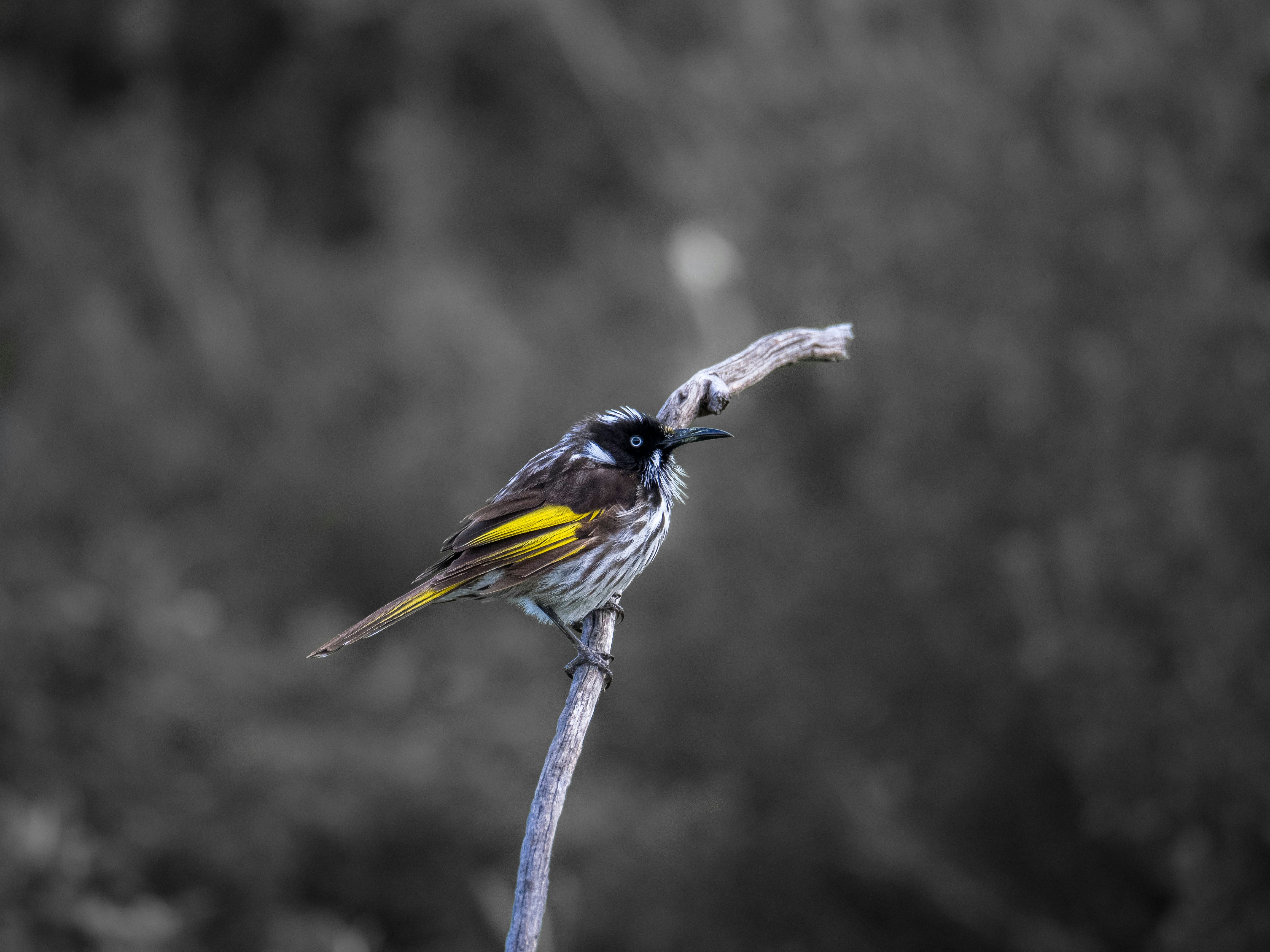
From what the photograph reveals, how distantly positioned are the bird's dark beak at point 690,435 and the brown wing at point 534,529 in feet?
1.48

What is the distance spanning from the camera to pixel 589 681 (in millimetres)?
3215

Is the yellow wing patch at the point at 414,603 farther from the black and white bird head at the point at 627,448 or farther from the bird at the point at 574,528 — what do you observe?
the black and white bird head at the point at 627,448

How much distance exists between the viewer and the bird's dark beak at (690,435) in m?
3.70

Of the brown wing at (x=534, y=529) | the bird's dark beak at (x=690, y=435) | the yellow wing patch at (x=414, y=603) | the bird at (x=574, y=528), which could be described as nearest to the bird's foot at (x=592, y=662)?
the bird at (x=574, y=528)

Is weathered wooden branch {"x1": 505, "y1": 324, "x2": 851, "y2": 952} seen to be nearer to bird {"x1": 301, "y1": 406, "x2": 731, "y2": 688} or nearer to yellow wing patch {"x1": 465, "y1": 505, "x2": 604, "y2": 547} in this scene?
bird {"x1": 301, "y1": 406, "x2": 731, "y2": 688}

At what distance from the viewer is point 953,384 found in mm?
7656

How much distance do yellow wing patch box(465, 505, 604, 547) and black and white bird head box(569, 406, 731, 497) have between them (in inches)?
9.0

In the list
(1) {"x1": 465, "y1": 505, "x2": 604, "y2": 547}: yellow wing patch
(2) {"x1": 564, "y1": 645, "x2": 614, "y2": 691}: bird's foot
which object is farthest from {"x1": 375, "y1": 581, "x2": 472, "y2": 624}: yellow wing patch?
(2) {"x1": 564, "y1": 645, "x2": 614, "y2": 691}: bird's foot

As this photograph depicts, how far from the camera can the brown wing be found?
13.3 feet

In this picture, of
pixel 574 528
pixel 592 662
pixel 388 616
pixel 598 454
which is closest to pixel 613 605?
pixel 574 528

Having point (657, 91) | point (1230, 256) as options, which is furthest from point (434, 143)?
point (1230, 256)

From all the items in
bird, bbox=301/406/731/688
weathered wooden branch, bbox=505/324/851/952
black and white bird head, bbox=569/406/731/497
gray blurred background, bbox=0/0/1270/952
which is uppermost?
gray blurred background, bbox=0/0/1270/952

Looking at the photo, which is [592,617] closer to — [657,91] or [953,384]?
[953,384]

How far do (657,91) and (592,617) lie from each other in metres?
11.5
